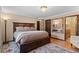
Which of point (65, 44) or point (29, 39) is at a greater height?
point (29, 39)

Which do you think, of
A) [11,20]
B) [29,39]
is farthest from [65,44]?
[11,20]

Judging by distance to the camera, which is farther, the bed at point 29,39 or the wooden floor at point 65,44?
the wooden floor at point 65,44

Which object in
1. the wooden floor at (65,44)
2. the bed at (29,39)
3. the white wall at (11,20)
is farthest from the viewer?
the white wall at (11,20)

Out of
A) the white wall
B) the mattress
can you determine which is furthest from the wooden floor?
the white wall

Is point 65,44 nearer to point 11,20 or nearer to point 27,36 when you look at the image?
point 27,36

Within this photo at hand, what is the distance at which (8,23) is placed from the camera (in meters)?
3.45

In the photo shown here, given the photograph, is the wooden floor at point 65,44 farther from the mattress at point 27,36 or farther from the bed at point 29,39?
the mattress at point 27,36

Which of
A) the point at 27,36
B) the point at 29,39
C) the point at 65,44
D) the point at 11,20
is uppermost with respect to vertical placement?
the point at 11,20

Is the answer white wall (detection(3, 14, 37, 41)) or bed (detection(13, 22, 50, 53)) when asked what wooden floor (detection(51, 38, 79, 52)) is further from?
white wall (detection(3, 14, 37, 41))

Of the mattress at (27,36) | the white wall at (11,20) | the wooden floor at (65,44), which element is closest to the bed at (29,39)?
the mattress at (27,36)

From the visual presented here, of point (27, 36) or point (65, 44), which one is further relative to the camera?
point (65, 44)

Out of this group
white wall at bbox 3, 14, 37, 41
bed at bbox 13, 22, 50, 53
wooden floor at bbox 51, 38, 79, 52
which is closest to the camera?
bed at bbox 13, 22, 50, 53

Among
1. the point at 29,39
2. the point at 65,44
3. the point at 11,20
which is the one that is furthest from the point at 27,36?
the point at 65,44
